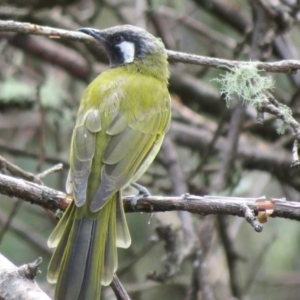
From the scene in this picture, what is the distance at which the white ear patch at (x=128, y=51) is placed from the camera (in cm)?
429

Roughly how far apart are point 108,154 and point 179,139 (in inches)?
95.8

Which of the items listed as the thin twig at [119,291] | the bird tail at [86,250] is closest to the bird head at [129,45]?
the bird tail at [86,250]

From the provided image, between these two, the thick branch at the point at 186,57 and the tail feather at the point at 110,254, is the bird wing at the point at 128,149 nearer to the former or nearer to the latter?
the tail feather at the point at 110,254

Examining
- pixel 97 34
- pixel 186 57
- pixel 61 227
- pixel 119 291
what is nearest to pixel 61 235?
pixel 61 227

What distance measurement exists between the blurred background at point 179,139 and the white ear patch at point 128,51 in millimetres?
771

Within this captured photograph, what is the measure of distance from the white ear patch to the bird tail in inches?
53.3

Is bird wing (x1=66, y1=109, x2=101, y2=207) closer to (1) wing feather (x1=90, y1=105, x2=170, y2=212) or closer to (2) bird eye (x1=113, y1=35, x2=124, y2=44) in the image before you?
(1) wing feather (x1=90, y1=105, x2=170, y2=212)

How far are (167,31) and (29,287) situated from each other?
3.85 metres

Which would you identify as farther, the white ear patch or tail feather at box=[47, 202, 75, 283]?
the white ear patch

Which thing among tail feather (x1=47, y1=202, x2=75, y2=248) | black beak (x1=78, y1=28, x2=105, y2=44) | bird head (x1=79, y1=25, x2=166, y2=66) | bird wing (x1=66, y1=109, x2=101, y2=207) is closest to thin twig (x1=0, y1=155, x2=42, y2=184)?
bird wing (x1=66, y1=109, x2=101, y2=207)

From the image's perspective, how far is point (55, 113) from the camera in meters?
5.78

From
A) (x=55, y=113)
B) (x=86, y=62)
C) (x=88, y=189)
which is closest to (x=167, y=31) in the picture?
(x=86, y=62)

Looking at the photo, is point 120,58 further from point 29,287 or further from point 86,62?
point 29,287

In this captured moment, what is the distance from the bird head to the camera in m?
4.27
